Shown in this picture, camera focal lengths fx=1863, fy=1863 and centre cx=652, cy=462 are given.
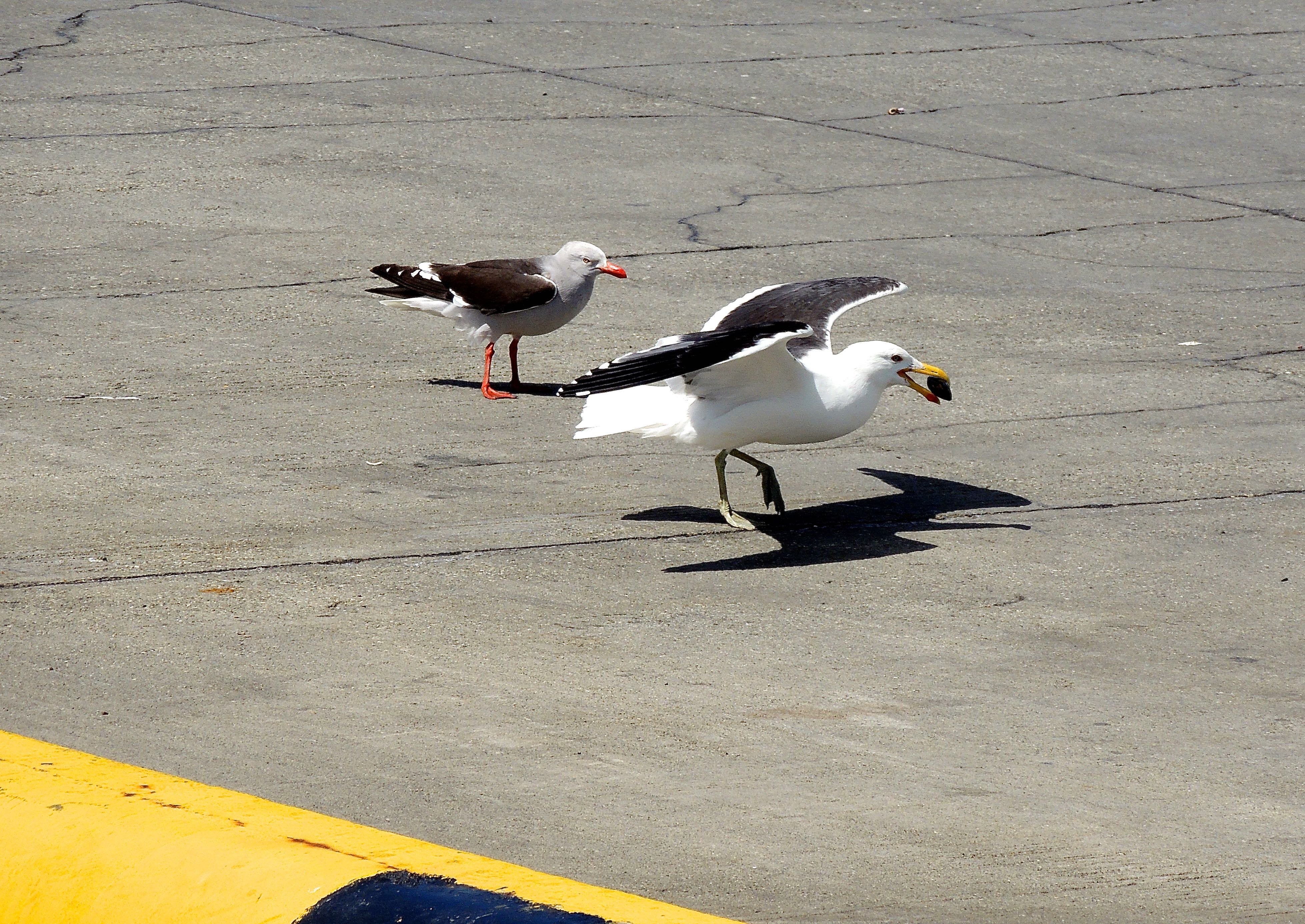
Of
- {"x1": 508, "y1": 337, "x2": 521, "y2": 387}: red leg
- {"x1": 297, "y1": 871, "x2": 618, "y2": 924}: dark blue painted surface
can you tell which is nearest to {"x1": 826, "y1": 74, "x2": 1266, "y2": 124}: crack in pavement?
{"x1": 508, "y1": 337, "x2": 521, "y2": 387}: red leg

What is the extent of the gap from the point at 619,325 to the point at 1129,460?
3.04m

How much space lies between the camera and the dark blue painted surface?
3.40m

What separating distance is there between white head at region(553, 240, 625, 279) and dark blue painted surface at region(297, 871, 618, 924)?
5765 mm

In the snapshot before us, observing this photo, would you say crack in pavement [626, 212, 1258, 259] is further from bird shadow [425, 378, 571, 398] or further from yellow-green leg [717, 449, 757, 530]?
yellow-green leg [717, 449, 757, 530]

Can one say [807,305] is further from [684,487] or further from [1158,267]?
[1158,267]

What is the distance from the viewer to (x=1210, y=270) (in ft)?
35.9

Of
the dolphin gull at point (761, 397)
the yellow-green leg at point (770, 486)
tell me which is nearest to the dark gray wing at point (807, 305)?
the dolphin gull at point (761, 397)

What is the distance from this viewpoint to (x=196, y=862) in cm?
367

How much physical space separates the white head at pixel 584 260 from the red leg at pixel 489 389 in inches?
22.0

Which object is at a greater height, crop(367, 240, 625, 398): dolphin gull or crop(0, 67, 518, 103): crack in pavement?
crop(0, 67, 518, 103): crack in pavement

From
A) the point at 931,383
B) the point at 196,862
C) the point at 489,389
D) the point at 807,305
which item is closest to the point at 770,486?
the point at 931,383

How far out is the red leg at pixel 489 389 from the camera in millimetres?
8898

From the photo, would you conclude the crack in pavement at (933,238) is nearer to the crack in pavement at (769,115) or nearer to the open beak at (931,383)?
the crack in pavement at (769,115)

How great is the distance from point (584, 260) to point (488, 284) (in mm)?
488
